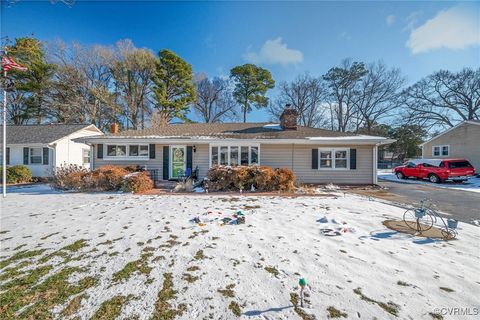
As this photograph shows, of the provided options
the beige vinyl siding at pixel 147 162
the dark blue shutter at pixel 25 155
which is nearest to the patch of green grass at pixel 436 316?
the beige vinyl siding at pixel 147 162

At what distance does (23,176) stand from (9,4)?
48.0 feet

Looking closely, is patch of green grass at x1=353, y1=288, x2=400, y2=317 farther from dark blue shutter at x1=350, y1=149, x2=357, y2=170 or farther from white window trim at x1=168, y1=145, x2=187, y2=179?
white window trim at x1=168, y1=145, x2=187, y2=179

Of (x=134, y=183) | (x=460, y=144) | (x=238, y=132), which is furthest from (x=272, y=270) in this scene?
(x=460, y=144)

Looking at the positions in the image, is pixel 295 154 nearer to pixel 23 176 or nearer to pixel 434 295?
pixel 434 295

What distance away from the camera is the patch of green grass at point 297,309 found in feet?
6.72

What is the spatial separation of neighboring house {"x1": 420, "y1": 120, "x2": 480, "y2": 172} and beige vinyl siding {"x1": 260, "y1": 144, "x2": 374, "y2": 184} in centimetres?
1274

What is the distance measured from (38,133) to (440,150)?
35.5m

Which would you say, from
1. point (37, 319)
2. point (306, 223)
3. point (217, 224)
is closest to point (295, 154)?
point (306, 223)

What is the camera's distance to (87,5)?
30.5 feet

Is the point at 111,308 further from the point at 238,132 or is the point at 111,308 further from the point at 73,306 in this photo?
the point at 238,132

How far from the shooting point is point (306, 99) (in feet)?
102

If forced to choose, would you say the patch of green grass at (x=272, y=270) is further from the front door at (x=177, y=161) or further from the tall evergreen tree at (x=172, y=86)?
the tall evergreen tree at (x=172, y=86)

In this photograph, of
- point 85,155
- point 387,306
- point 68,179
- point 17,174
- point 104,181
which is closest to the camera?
point 387,306
